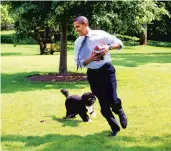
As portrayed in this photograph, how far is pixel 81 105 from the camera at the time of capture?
8.64 metres

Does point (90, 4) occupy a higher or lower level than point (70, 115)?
higher

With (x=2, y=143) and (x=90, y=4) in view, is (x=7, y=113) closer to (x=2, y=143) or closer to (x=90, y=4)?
(x=2, y=143)

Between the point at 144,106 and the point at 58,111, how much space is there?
7.18 ft

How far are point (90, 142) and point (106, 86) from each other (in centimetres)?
100

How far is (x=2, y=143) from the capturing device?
7.35 m

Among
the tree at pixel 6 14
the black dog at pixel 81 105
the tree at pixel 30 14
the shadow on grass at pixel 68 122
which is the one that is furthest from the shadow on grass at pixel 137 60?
the black dog at pixel 81 105

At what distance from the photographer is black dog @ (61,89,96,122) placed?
8.41 meters

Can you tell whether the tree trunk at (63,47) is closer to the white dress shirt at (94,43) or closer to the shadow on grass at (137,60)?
the shadow on grass at (137,60)

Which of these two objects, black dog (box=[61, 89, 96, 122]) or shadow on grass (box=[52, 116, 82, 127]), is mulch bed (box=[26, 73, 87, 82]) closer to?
shadow on grass (box=[52, 116, 82, 127])

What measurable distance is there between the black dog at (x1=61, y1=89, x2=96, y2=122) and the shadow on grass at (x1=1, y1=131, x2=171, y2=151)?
2.82 feet

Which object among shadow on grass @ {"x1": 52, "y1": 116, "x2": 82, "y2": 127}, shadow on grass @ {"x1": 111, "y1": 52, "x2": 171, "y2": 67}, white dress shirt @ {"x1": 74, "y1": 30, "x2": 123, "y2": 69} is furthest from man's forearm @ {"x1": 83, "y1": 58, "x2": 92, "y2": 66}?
shadow on grass @ {"x1": 111, "y1": 52, "x2": 171, "y2": 67}

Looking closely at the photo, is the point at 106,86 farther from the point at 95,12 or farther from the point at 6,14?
the point at 6,14

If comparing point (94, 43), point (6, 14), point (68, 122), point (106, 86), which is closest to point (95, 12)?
point (68, 122)

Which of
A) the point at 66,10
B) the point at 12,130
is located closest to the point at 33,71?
the point at 66,10
